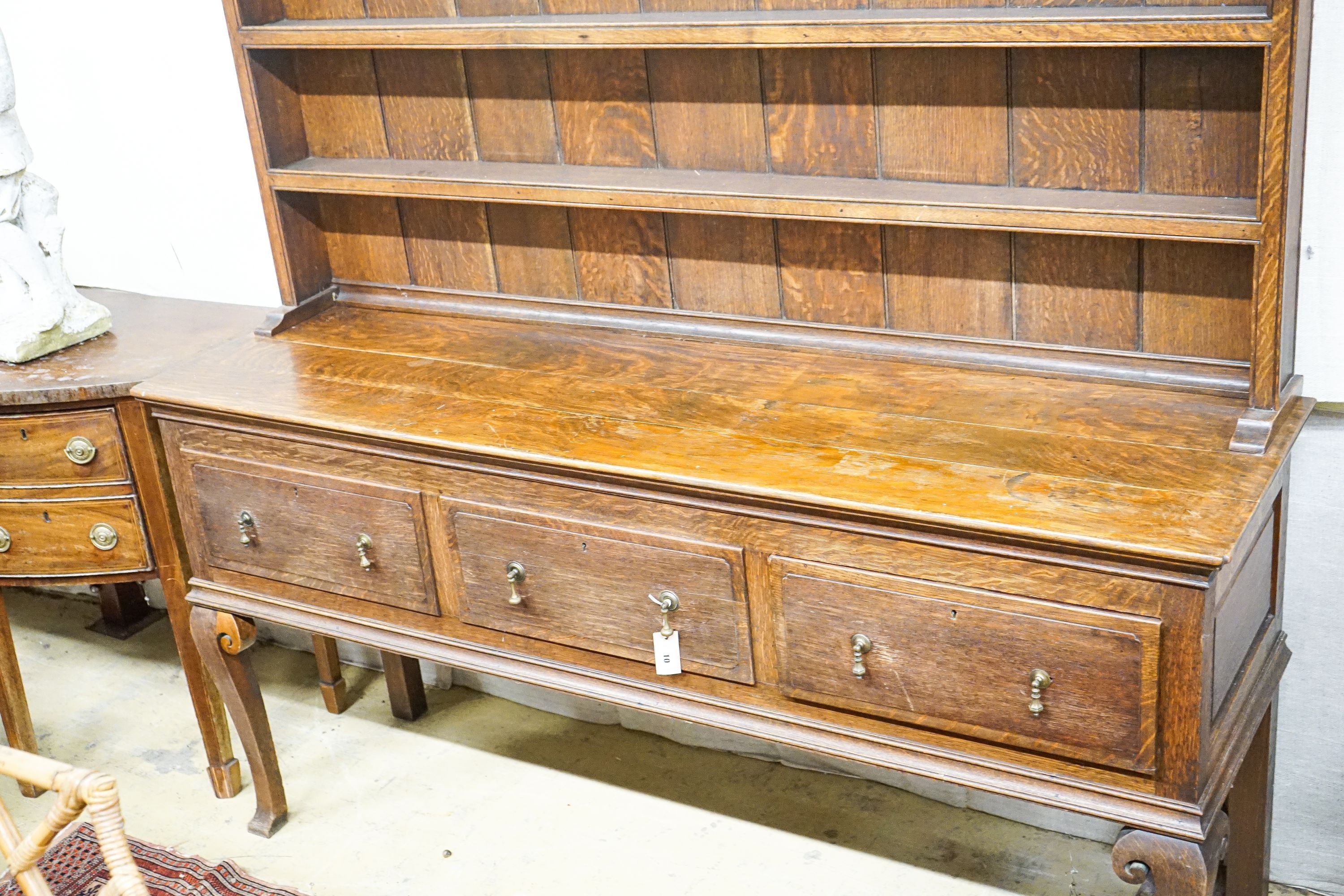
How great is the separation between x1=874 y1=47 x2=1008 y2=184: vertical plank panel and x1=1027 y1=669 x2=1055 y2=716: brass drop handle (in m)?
0.80

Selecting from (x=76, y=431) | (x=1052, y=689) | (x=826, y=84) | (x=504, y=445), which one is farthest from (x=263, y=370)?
(x=1052, y=689)

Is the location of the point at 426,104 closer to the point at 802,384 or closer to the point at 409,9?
the point at 409,9

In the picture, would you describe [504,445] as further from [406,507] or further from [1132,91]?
[1132,91]

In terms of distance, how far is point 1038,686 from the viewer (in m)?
1.74

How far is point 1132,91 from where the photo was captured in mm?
1985

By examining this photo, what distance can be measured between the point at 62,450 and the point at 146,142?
87cm

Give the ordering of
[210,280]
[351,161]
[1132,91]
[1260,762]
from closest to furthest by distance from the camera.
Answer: [1132,91] < [1260,762] < [351,161] < [210,280]

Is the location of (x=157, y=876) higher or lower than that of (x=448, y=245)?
lower

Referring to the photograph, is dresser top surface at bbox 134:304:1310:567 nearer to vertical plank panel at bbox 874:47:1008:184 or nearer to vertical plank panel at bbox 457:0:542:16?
vertical plank panel at bbox 874:47:1008:184

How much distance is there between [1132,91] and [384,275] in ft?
4.88

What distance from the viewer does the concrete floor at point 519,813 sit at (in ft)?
8.35

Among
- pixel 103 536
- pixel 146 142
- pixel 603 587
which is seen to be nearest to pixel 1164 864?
pixel 603 587

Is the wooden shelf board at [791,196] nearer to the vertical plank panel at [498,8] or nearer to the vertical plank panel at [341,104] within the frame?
the vertical plank panel at [341,104]

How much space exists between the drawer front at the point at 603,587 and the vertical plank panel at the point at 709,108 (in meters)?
0.71
